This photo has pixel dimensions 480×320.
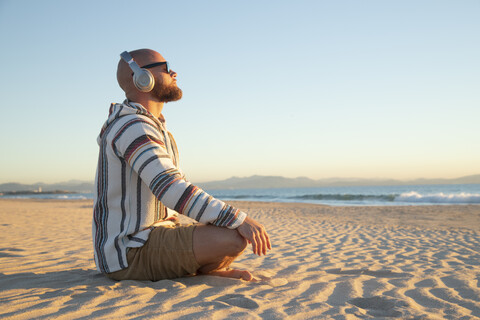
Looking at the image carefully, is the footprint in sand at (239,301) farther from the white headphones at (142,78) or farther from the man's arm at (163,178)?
the white headphones at (142,78)

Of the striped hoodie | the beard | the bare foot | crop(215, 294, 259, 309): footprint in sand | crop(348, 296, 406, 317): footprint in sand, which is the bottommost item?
crop(348, 296, 406, 317): footprint in sand

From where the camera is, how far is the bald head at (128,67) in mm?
2430

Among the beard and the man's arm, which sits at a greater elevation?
the beard

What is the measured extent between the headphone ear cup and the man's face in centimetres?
12

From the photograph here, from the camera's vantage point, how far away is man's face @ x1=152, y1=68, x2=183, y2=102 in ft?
8.05

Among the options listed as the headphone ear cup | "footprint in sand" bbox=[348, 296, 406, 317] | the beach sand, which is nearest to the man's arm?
the headphone ear cup

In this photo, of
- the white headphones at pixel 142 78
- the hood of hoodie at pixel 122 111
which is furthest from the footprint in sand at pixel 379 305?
the white headphones at pixel 142 78

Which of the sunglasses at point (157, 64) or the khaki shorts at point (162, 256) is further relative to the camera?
the sunglasses at point (157, 64)

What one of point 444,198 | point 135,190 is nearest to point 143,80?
point 135,190

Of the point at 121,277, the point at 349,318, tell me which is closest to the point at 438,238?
the point at 349,318

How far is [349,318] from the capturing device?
1.88 meters

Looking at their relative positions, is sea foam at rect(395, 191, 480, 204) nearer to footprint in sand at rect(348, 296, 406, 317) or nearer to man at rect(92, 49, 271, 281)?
footprint in sand at rect(348, 296, 406, 317)

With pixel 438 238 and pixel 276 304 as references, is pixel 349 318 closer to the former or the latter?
pixel 276 304

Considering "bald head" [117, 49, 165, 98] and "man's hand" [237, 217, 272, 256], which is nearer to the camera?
"man's hand" [237, 217, 272, 256]
